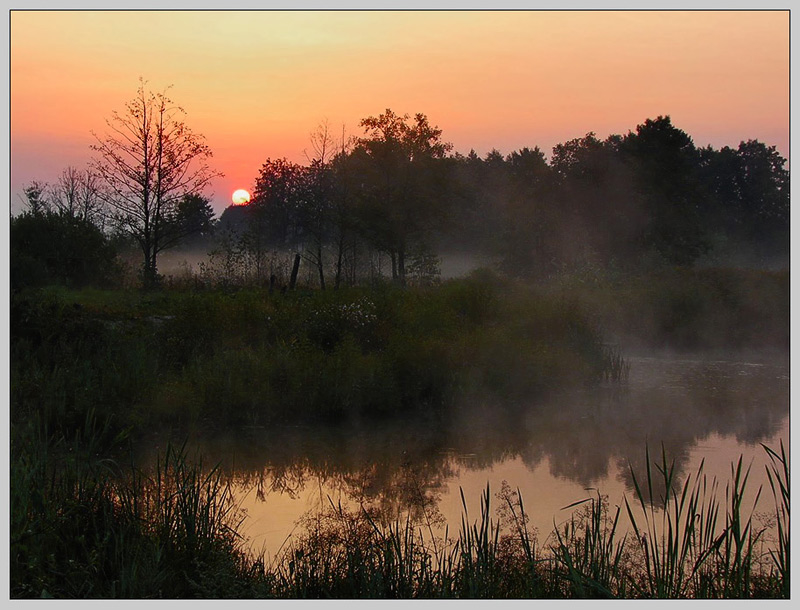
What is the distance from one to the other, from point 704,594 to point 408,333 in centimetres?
934

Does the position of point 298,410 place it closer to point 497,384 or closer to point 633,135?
point 497,384

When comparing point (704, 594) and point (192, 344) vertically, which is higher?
point (192, 344)

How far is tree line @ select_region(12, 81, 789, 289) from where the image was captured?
2305 centimetres

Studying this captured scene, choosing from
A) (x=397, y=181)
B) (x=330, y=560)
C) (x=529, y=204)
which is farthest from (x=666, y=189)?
(x=330, y=560)

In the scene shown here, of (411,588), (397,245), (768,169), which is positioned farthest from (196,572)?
(768,169)

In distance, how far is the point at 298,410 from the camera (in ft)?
35.8

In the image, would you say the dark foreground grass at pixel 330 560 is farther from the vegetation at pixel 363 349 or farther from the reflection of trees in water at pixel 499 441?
the reflection of trees in water at pixel 499 441

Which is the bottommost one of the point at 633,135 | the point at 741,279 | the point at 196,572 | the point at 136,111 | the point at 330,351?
the point at 196,572

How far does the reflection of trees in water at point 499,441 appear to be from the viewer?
8258 mm

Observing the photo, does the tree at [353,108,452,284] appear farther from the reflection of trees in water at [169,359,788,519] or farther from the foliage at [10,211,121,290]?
the reflection of trees in water at [169,359,788,519]

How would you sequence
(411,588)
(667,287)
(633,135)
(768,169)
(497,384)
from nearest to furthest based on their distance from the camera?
(411,588), (497,384), (667,287), (633,135), (768,169)

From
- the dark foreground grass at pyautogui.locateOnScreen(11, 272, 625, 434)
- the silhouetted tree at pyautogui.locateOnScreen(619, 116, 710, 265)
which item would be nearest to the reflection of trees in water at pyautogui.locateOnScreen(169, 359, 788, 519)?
the dark foreground grass at pyautogui.locateOnScreen(11, 272, 625, 434)

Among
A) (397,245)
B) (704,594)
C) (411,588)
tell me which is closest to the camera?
(704,594)

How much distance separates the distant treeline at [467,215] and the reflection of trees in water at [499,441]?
10.9 metres
